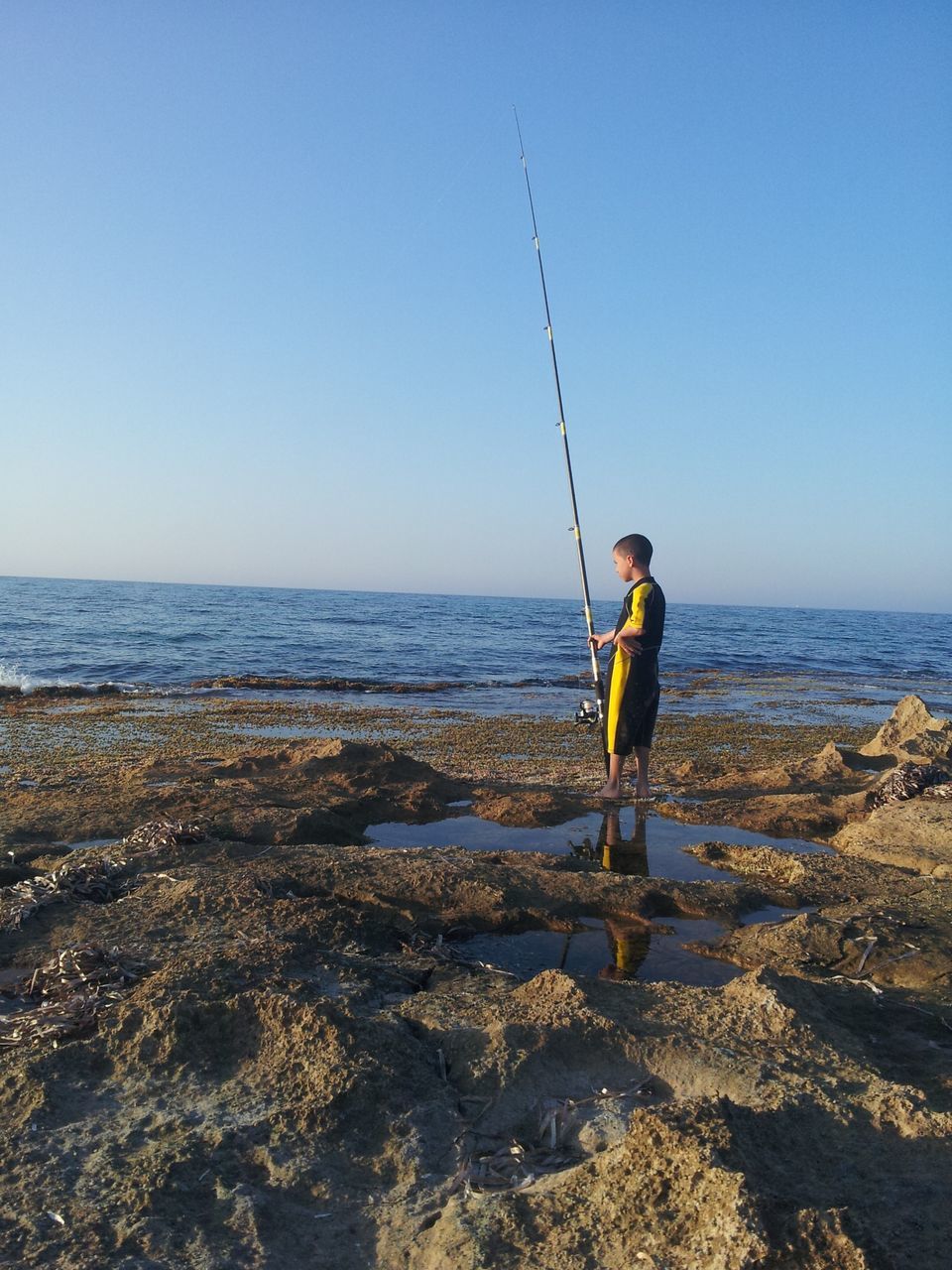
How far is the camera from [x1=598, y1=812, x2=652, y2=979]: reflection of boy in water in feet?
11.5

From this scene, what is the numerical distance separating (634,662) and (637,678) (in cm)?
15

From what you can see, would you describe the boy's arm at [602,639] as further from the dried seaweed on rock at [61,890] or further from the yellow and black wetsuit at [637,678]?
the dried seaweed on rock at [61,890]

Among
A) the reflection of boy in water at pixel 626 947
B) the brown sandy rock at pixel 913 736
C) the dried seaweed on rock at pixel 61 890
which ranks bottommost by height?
the brown sandy rock at pixel 913 736

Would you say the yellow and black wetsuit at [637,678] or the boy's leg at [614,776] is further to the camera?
the boy's leg at [614,776]

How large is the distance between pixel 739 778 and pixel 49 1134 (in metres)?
6.77

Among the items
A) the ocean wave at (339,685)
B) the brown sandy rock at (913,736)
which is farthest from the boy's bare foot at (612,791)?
the ocean wave at (339,685)

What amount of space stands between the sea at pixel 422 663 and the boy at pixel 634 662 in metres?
7.84

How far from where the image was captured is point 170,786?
6141 millimetres

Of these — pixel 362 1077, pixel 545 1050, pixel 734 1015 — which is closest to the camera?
pixel 362 1077

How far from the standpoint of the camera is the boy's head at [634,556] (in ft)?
21.9

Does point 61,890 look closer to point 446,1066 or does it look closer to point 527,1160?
point 446,1066

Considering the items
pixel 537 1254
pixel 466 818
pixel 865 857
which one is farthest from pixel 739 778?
pixel 537 1254

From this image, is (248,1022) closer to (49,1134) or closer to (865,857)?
(49,1134)

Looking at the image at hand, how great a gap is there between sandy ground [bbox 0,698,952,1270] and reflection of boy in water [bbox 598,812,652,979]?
0.18 feet
